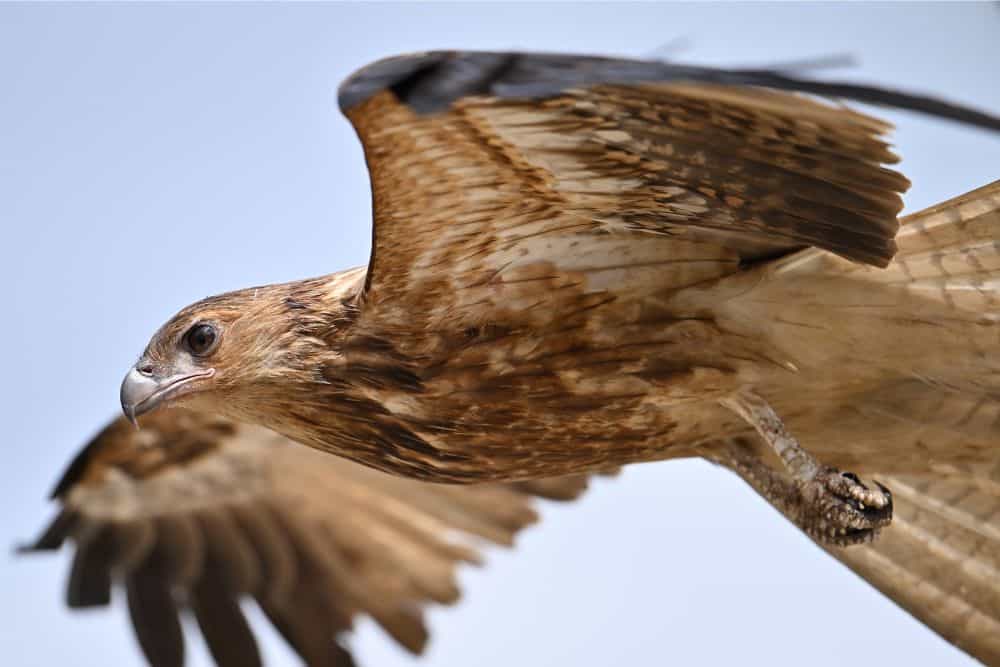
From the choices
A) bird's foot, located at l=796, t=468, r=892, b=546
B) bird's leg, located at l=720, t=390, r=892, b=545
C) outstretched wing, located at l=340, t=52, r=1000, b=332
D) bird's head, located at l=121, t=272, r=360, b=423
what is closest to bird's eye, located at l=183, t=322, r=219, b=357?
bird's head, located at l=121, t=272, r=360, b=423

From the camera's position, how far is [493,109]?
4.72 m

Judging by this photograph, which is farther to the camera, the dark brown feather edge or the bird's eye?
the bird's eye

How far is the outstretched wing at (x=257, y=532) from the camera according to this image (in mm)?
7695

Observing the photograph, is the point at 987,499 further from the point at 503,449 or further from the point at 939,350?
the point at 503,449

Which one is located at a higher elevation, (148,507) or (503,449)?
(503,449)

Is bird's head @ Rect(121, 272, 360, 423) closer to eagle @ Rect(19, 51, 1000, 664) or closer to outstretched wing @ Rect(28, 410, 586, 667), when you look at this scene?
eagle @ Rect(19, 51, 1000, 664)

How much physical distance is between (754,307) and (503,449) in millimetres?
979

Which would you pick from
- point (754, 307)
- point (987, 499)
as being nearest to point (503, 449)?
point (754, 307)

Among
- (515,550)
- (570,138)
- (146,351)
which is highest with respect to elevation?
(570,138)

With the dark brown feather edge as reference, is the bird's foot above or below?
below

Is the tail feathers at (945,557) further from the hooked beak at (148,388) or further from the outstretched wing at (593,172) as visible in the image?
the hooked beak at (148,388)

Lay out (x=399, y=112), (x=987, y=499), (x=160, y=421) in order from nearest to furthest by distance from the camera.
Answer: (x=399, y=112) → (x=987, y=499) → (x=160, y=421)

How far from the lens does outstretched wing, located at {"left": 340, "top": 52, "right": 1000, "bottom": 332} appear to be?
4.39 metres

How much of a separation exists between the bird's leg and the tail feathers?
0.81 m
